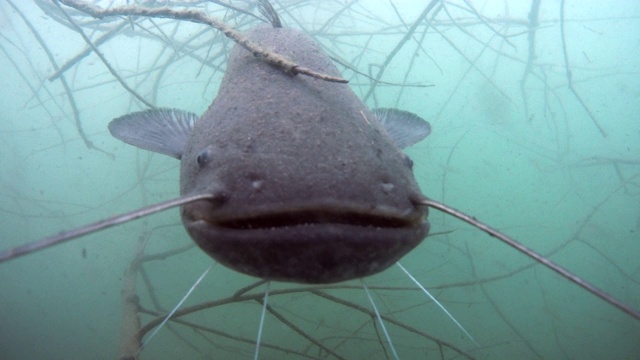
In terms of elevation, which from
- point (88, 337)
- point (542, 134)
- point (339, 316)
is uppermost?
point (542, 134)

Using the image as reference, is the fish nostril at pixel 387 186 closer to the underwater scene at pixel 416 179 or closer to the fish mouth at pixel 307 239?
the fish mouth at pixel 307 239

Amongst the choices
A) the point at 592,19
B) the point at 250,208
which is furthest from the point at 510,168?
the point at 250,208

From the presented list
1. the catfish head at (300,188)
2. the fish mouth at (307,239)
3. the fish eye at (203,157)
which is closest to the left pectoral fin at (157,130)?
the catfish head at (300,188)

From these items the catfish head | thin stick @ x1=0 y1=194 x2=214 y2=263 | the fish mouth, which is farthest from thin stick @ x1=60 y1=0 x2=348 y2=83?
thin stick @ x1=0 y1=194 x2=214 y2=263

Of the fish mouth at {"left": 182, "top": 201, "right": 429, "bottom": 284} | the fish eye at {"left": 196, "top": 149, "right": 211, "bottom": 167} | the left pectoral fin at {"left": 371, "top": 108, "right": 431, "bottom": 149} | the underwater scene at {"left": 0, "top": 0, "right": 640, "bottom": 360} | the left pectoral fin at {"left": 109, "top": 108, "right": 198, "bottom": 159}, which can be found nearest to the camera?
the fish mouth at {"left": 182, "top": 201, "right": 429, "bottom": 284}

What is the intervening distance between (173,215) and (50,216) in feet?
6.44

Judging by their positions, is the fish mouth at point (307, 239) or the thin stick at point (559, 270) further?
the fish mouth at point (307, 239)

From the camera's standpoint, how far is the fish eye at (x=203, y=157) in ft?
3.88

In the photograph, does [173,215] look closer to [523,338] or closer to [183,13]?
[183,13]

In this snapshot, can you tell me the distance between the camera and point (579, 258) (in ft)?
17.3

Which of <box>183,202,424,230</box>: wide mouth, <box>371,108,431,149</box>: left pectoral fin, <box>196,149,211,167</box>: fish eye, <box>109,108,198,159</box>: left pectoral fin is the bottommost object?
<box>183,202,424,230</box>: wide mouth

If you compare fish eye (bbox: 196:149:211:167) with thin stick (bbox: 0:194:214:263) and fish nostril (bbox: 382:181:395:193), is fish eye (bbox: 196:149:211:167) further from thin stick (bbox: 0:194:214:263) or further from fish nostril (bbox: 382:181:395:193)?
fish nostril (bbox: 382:181:395:193)

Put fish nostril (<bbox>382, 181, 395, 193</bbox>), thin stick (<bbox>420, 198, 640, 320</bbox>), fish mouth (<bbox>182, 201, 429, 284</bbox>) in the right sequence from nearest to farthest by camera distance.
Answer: thin stick (<bbox>420, 198, 640, 320</bbox>) < fish mouth (<bbox>182, 201, 429, 284</bbox>) < fish nostril (<bbox>382, 181, 395, 193</bbox>)

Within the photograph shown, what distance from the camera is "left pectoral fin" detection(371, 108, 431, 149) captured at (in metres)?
2.28
